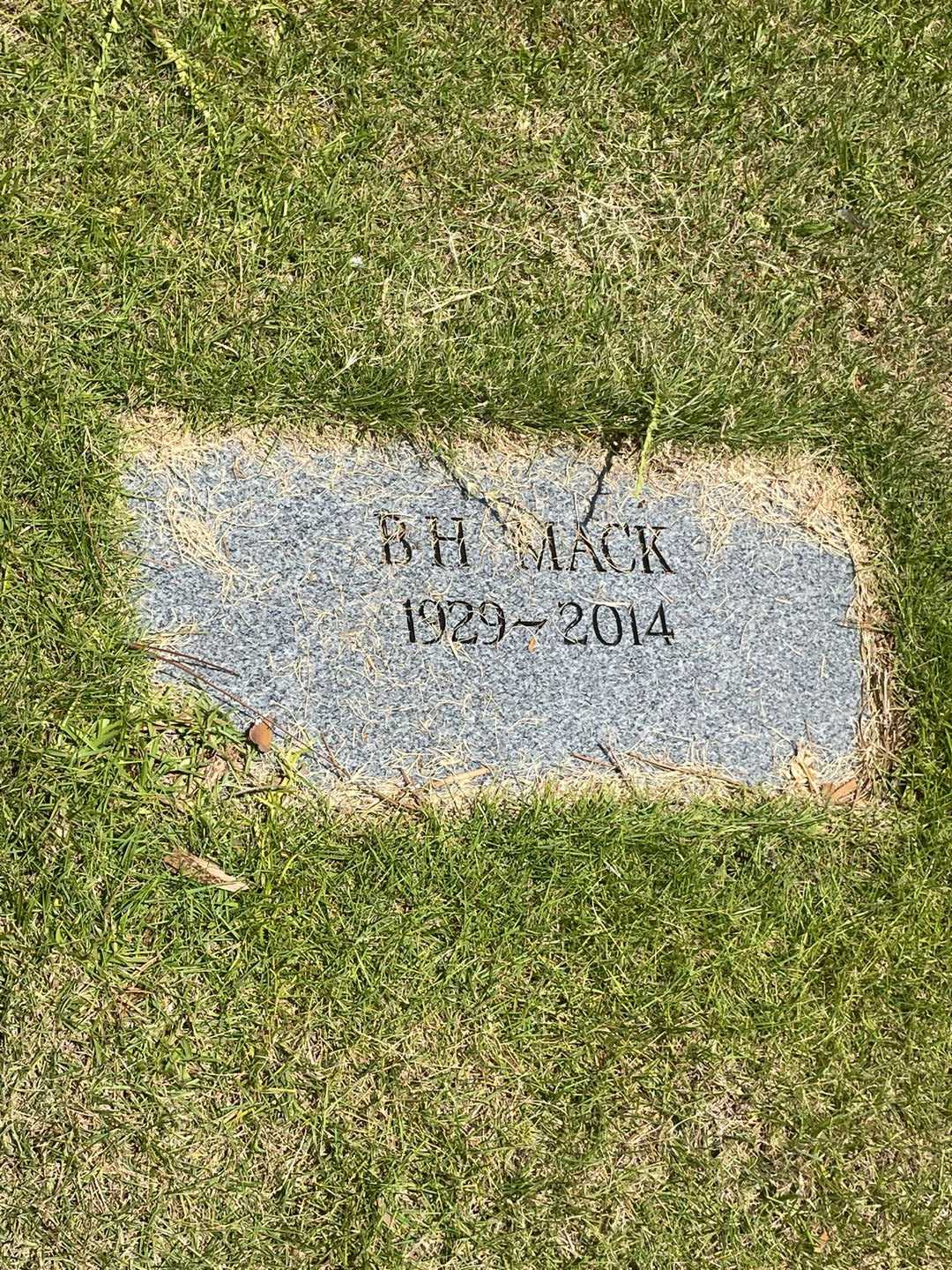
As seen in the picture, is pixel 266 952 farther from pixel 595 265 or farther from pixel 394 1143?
pixel 595 265

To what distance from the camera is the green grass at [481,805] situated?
2.15m

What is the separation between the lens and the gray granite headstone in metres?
2.30

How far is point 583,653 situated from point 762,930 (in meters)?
0.83

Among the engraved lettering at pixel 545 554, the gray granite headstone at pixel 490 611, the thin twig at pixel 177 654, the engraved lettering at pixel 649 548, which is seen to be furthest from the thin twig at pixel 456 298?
the thin twig at pixel 177 654

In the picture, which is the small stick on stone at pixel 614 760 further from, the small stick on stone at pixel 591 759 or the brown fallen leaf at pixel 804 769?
the brown fallen leaf at pixel 804 769

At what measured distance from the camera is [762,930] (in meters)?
2.43

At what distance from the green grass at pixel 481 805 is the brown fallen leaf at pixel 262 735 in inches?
3.7

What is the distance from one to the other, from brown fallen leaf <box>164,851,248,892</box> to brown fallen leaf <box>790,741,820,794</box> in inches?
55.7

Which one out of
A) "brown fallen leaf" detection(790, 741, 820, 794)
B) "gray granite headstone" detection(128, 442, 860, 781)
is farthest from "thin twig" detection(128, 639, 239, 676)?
"brown fallen leaf" detection(790, 741, 820, 794)

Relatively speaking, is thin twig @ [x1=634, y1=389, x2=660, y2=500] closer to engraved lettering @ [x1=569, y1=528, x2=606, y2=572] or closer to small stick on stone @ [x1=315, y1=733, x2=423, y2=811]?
engraved lettering @ [x1=569, y1=528, x2=606, y2=572]

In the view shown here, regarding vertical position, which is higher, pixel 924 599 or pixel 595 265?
pixel 595 265

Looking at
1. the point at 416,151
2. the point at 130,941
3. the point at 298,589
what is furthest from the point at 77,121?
the point at 130,941

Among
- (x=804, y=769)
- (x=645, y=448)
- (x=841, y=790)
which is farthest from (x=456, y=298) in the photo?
(x=841, y=790)

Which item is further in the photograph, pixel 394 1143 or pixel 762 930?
pixel 762 930
